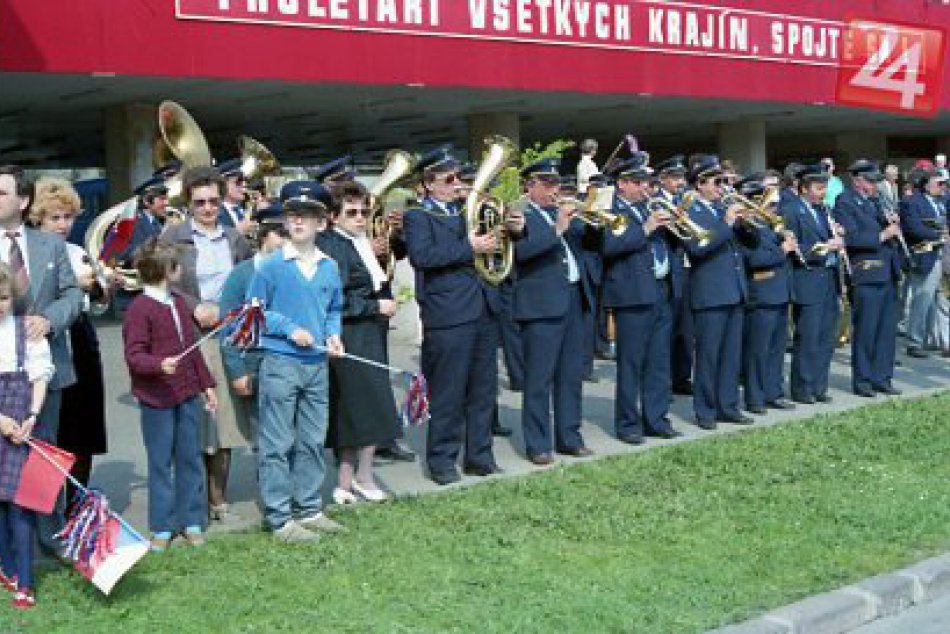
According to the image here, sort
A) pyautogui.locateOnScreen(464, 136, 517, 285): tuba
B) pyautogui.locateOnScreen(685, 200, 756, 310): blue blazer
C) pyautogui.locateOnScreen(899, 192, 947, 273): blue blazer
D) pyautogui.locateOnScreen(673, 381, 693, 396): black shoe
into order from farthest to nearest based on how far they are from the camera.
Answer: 1. pyautogui.locateOnScreen(899, 192, 947, 273): blue blazer
2. pyautogui.locateOnScreen(673, 381, 693, 396): black shoe
3. pyautogui.locateOnScreen(685, 200, 756, 310): blue blazer
4. pyautogui.locateOnScreen(464, 136, 517, 285): tuba

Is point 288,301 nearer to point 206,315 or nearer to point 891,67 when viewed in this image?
point 206,315

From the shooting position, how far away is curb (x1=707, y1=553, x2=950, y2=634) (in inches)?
233

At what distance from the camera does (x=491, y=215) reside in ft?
29.1

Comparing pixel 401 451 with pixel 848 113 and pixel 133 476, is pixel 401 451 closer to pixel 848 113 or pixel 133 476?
Answer: pixel 133 476

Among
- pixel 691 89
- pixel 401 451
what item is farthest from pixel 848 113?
pixel 401 451

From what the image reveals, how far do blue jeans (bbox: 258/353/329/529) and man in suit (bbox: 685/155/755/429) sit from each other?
415cm

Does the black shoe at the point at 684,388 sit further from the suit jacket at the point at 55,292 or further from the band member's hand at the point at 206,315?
the suit jacket at the point at 55,292

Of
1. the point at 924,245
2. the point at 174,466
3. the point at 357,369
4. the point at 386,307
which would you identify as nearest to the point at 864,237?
the point at 924,245

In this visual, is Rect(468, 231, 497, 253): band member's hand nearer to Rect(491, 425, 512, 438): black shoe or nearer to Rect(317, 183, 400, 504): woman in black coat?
Rect(317, 183, 400, 504): woman in black coat

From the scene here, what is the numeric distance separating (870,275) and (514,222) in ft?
15.2

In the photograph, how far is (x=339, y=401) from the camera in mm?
8125

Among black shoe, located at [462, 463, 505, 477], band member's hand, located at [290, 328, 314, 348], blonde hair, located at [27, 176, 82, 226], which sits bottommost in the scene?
black shoe, located at [462, 463, 505, 477]

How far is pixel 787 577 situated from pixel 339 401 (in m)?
2.74

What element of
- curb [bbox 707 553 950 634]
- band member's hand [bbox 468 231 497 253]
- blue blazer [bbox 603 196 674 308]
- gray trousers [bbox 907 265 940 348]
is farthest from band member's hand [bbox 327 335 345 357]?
gray trousers [bbox 907 265 940 348]
